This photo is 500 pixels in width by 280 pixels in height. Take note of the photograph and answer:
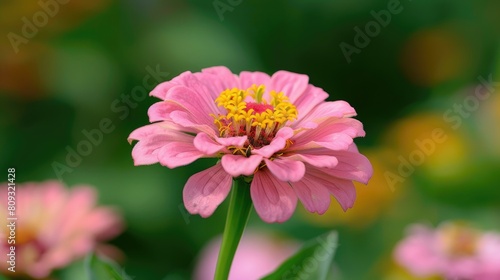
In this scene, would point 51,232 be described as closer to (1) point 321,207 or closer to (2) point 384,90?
(1) point 321,207

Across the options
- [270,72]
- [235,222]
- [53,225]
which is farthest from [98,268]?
[270,72]

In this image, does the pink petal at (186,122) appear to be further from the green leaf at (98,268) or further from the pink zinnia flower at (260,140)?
the green leaf at (98,268)

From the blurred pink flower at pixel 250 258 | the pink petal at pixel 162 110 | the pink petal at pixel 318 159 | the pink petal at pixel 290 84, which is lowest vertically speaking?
the blurred pink flower at pixel 250 258

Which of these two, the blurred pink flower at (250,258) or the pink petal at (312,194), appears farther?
the blurred pink flower at (250,258)

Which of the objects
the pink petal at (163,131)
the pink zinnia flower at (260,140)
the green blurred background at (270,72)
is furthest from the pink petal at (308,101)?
the green blurred background at (270,72)

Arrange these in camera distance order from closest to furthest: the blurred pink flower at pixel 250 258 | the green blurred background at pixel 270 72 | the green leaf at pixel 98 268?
the green leaf at pixel 98 268, the blurred pink flower at pixel 250 258, the green blurred background at pixel 270 72

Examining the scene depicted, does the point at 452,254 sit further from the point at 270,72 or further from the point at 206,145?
the point at 270,72

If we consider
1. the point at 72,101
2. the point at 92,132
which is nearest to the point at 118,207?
the point at 92,132
